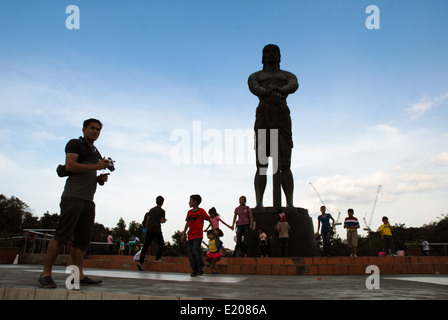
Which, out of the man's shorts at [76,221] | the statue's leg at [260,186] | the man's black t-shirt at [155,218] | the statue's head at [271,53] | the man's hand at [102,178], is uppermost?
the statue's head at [271,53]

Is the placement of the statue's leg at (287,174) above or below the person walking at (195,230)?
above

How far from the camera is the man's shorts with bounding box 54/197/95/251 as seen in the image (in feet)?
11.1

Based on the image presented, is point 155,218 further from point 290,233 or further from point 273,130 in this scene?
point 273,130

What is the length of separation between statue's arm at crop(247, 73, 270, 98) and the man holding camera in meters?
6.93

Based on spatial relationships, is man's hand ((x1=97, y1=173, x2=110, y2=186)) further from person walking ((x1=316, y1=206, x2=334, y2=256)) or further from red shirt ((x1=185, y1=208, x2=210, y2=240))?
person walking ((x1=316, y1=206, x2=334, y2=256))

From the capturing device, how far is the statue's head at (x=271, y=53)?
10734mm

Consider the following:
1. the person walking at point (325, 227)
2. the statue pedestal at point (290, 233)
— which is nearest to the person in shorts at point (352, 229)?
the person walking at point (325, 227)

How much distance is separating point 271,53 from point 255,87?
1.35 m

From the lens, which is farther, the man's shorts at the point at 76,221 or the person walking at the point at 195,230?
the person walking at the point at 195,230

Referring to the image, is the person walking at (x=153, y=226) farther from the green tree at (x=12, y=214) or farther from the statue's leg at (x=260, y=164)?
the green tree at (x=12, y=214)

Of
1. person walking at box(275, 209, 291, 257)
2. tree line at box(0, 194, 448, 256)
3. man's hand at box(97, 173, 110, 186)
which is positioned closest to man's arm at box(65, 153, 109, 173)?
man's hand at box(97, 173, 110, 186)

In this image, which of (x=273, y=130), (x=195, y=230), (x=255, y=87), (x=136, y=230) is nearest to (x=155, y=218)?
(x=195, y=230)

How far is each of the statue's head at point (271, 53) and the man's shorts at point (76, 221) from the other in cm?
846

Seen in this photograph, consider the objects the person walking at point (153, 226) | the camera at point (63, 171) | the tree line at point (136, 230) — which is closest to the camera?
the camera at point (63, 171)
